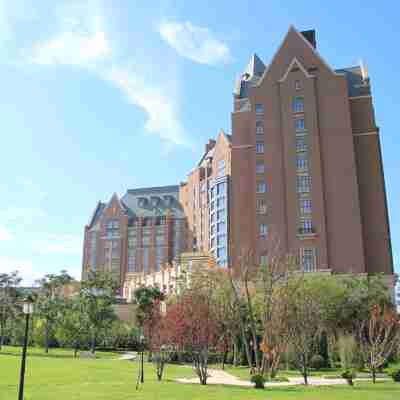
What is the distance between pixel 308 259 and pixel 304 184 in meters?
10.2

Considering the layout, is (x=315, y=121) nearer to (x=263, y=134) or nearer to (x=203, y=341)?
(x=263, y=134)

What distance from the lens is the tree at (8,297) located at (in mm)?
54938

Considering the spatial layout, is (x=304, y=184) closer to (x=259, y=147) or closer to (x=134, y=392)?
(x=259, y=147)

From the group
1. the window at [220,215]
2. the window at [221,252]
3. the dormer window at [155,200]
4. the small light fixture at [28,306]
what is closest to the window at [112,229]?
the dormer window at [155,200]

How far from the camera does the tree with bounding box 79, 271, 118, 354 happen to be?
54062 millimetres

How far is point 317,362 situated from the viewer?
133 feet

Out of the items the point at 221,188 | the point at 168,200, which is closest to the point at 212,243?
the point at 221,188

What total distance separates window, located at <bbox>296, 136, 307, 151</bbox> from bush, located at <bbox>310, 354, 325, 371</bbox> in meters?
31.4

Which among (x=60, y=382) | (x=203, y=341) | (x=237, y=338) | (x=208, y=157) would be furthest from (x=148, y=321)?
(x=208, y=157)

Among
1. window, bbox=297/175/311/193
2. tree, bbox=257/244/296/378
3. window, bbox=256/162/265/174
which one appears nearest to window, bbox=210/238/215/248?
window, bbox=256/162/265/174

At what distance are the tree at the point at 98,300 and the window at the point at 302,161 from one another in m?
29.4

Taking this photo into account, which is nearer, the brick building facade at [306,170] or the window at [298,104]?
the brick building facade at [306,170]

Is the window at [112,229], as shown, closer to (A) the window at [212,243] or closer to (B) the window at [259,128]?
(A) the window at [212,243]

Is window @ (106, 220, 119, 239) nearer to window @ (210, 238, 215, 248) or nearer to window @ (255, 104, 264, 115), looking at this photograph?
window @ (210, 238, 215, 248)
